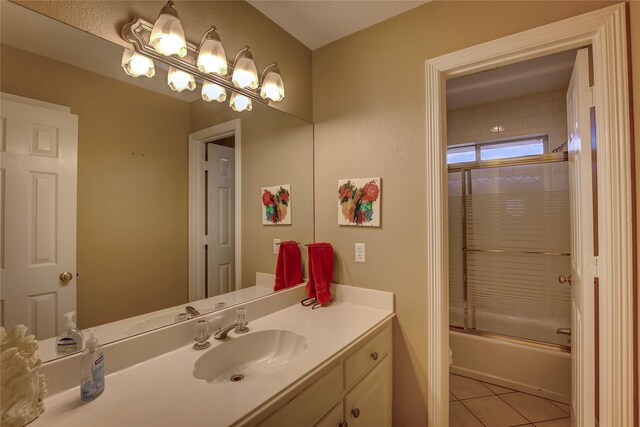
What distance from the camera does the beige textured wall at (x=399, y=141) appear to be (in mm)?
1479

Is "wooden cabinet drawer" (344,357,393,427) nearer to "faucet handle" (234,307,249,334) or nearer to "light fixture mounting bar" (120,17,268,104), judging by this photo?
"faucet handle" (234,307,249,334)

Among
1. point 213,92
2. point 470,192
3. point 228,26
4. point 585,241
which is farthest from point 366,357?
point 470,192

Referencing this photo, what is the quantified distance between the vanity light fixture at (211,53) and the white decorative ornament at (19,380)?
1118 millimetres

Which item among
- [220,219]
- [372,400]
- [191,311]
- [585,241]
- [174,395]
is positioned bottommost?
[372,400]

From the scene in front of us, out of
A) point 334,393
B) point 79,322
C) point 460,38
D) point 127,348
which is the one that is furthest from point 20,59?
point 460,38

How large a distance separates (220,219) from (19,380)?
Answer: 900 mm

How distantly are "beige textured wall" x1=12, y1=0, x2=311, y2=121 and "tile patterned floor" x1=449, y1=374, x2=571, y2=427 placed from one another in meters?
2.31

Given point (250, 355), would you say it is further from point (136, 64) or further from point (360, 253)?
point (136, 64)

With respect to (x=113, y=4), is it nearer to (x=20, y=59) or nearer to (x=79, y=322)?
(x=20, y=59)

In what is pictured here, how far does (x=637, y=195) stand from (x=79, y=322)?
2.10 meters

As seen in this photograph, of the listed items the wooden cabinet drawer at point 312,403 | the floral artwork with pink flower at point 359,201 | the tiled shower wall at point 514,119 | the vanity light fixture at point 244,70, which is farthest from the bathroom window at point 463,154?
the wooden cabinet drawer at point 312,403

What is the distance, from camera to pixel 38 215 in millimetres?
875

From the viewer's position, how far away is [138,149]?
1.12 meters

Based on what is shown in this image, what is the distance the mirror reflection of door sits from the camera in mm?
1404
